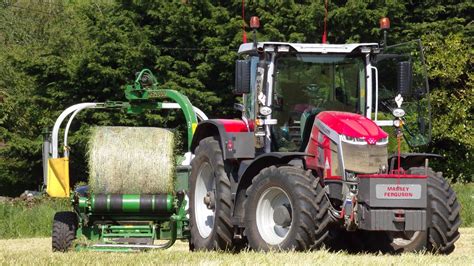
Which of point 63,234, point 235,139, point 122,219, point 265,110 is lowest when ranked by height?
point 63,234

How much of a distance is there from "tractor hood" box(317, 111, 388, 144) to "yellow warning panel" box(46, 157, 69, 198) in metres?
4.57

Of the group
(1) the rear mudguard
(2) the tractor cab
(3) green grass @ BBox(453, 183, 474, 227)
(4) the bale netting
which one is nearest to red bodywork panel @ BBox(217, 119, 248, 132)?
(1) the rear mudguard

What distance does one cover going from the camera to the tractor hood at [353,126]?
32.3 ft

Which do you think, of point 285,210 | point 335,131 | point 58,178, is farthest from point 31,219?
point 335,131

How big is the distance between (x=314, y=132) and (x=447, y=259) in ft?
7.35

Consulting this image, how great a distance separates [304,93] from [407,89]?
1.14 metres

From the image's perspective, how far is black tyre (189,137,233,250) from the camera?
10789 mm

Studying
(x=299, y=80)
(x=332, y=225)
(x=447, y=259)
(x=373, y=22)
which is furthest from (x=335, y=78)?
(x=373, y=22)

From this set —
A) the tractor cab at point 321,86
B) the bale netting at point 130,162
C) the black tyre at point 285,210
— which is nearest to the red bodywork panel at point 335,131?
the tractor cab at point 321,86

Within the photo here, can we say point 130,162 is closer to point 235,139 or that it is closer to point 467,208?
point 235,139

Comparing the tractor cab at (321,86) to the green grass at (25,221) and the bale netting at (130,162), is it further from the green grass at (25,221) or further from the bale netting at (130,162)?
the green grass at (25,221)

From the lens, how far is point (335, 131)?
9875 mm

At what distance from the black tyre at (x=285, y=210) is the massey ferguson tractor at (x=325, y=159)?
12mm

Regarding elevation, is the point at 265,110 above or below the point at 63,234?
above
